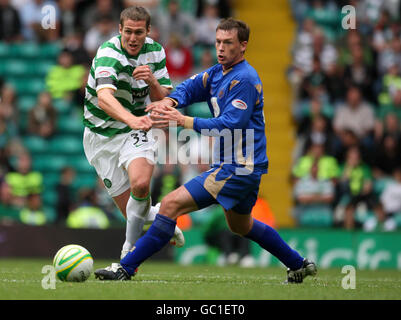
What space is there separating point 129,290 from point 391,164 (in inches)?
360

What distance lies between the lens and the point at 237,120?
7000 mm

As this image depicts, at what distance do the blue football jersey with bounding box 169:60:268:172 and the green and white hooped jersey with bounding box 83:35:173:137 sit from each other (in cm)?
94

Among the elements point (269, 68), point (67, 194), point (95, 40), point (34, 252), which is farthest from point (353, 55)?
point (34, 252)

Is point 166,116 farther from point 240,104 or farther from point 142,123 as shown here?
point 240,104

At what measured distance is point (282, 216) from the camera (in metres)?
15.3

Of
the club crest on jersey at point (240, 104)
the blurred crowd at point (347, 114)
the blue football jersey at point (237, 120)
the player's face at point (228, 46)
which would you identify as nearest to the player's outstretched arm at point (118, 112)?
the blue football jersey at point (237, 120)

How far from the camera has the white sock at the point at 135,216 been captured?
7902mm

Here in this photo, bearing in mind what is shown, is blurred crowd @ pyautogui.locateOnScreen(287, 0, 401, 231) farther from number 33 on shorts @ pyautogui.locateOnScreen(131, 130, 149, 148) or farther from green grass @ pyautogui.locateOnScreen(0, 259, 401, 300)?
number 33 on shorts @ pyautogui.locateOnScreen(131, 130, 149, 148)

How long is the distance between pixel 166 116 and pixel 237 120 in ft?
2.00

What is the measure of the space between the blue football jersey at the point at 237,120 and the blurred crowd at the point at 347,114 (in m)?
6.61

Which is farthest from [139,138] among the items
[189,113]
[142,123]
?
[189,113]

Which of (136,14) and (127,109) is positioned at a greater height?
(136,14)

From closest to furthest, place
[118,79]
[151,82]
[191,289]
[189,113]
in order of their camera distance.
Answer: [191,289]
[151,82]
[118,79]
[189,113]

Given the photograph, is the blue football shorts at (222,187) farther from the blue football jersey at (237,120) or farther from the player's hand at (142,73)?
the player's hand at (142,73)
